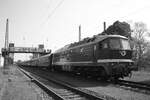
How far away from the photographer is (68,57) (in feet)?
72.0

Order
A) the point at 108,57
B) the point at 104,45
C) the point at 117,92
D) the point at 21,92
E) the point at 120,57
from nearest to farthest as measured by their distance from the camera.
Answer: the point at 117,92
the point at 21,92
the point at 108,57
the point at 120,57
the point at 104,45

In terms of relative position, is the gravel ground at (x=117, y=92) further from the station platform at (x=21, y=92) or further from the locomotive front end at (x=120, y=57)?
the station platform at (x=21, y=92)

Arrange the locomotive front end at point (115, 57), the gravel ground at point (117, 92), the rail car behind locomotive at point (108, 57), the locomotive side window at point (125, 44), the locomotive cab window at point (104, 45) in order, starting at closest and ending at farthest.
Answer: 1. the gravel ground at point (117, 92)
2. the locomotive front end at point (115, 57)
3. the rail car behind locomotive at point (108, 57)
4. the locomotive cab window at point (104, 45)
5. the locomotive side window at point (125, 44)

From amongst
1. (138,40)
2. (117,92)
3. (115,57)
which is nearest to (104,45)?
(115,57)

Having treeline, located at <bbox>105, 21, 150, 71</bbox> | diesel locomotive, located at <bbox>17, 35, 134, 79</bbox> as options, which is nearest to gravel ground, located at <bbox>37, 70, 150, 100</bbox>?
diesel locomotive, located at <bbox>17, 35, 134, 79</bbox>

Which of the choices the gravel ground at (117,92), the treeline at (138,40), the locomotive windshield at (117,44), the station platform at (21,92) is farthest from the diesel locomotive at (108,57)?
the treeline at (138,40)

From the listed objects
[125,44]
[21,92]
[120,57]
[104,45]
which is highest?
[125,44]

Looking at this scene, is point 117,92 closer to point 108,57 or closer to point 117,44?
point 108,57

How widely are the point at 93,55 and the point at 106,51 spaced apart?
1.38 meters

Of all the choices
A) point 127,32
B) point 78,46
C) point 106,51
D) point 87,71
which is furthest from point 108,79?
point 127,32

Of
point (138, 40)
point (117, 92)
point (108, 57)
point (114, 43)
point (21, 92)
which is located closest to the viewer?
point (117, 92)

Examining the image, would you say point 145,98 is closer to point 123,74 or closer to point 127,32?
point 123,74

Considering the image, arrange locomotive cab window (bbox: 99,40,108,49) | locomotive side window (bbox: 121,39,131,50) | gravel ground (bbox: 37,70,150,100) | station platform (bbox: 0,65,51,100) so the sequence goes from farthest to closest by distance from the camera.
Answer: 1. locomotive side window (bbox: 121,39,131,50)
2. locomotive cab window (bbox: 99,40,108,49)
3. station platform (bbox: 0,65,51,100)
4. gravel ground (bbox: 37,70,150,100)

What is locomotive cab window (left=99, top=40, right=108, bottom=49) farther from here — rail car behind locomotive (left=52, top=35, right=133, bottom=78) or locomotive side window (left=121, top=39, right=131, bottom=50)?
locomotive side window (left=121, top=39, right=131, bottom=50)
